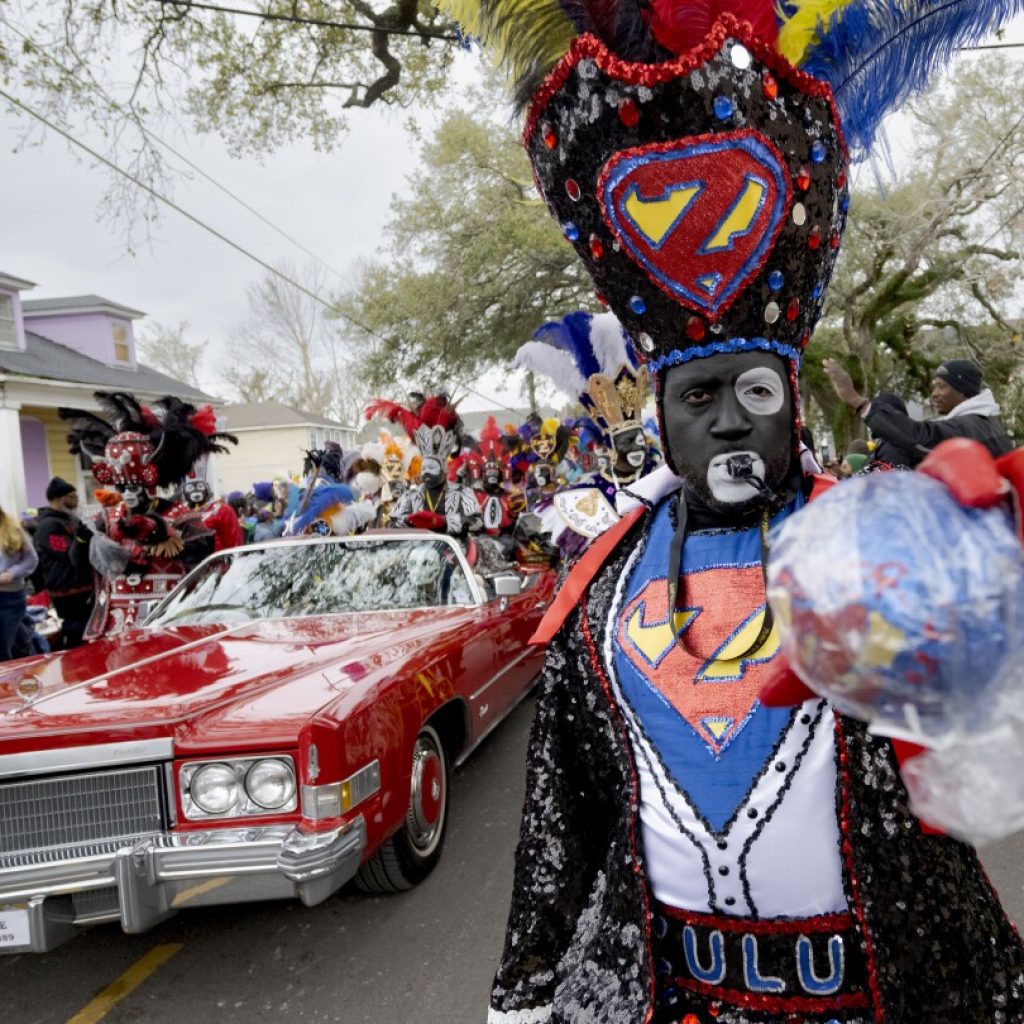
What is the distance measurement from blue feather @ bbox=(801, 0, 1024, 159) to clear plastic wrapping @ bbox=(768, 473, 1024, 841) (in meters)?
0.94

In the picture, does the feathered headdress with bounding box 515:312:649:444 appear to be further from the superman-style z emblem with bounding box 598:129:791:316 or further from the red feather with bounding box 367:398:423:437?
the red feather with bounding box 367:398:423:437

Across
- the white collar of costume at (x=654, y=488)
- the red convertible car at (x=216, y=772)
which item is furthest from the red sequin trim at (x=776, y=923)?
the red convertible car at (x=216, y=772)

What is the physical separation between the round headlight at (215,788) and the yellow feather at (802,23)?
103 inches

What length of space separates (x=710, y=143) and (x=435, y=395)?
7.79 m

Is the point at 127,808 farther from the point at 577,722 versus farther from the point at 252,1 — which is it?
the point at 252,1

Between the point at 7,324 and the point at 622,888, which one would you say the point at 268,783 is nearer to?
the point at 622,888

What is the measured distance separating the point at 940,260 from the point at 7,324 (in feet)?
58.7

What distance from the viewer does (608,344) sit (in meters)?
4.48

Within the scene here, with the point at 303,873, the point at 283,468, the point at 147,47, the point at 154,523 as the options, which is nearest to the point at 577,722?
the point at 303,873

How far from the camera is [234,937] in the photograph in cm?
348

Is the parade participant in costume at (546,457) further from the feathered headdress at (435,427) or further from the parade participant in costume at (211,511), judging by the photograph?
the parade participant in costume at (211,511)

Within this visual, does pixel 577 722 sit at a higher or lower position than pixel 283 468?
lower

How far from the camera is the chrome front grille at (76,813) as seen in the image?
289 cm

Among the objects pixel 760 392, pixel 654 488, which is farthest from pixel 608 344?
pixel 760 392
